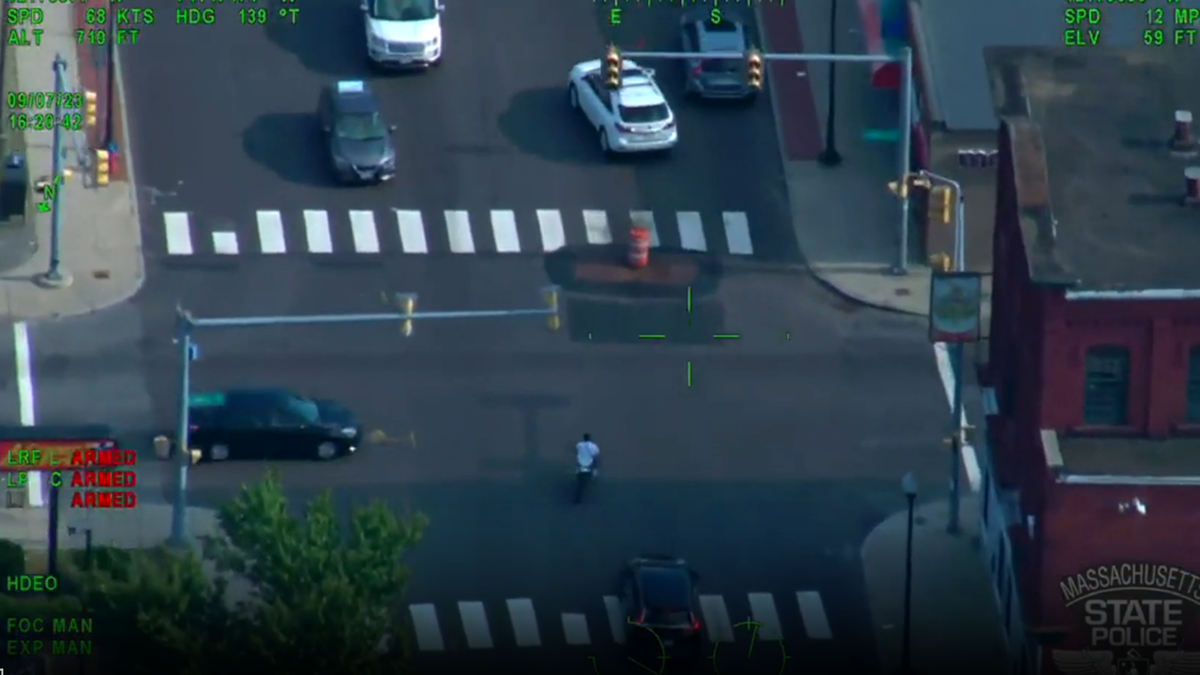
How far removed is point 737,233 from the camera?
326 feet

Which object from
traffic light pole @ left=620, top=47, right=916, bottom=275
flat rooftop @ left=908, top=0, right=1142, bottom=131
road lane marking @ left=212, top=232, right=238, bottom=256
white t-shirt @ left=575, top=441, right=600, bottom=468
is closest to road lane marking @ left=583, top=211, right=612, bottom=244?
traffic light pole @ left=620, top=47, right=916, bottom=275

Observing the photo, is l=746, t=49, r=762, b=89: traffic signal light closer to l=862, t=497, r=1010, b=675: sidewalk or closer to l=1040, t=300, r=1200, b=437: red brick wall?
l=862, t=497, r=1010, b=675: sidewalk

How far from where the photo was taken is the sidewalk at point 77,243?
95.3 m

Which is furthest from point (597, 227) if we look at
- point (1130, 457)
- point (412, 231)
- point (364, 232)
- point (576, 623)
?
point (1130, 457)

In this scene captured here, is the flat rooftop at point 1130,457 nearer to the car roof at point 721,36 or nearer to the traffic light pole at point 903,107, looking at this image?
the traffic light pole at point 903,107

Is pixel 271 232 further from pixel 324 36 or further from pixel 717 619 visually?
pixel 717 619

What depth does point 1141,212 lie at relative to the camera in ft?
260

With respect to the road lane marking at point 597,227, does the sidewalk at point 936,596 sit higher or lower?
lower

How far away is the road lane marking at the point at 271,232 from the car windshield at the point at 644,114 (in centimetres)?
879

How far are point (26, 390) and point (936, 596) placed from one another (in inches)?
827

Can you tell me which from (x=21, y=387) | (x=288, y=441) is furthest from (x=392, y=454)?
(x=21, y=387)

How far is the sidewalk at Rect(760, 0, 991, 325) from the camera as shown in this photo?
97.6 metres

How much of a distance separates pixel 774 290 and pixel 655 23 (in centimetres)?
1274

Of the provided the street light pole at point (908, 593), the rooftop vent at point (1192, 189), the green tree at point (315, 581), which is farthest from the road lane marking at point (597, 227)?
the rooftop vent at point (1192, 189)
